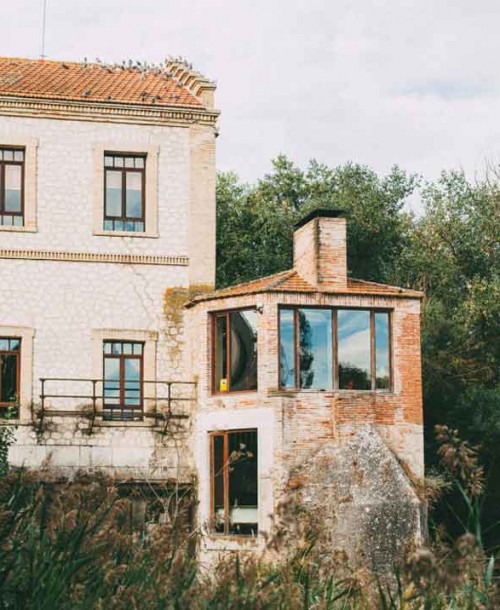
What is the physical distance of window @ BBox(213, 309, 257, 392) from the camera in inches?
1054

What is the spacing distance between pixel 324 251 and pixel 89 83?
24.3ft

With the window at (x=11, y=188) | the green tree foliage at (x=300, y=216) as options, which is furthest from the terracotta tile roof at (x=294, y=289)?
the green tree foliage at (x=300, y=216)

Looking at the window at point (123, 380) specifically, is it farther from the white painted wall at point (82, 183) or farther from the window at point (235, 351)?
the white painted wall at point (82, 183)

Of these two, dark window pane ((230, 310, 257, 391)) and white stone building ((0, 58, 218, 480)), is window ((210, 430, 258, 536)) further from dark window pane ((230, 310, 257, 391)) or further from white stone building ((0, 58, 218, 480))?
white stone building ((0, 58, 218, 480))

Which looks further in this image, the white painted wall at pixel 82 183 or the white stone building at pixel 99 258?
the white painted wall at pixel 82 183

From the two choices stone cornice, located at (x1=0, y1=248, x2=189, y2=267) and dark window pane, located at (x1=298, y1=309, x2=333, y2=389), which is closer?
dark window pane, located at (x1=298, y1=309, x2=333, y2=389)

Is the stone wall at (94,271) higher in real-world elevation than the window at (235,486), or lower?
higher

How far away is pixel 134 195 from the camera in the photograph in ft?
A: 94.4

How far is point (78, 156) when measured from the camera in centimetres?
2864

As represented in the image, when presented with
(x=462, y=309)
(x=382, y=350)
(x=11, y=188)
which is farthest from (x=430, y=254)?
(x=11, y=188)

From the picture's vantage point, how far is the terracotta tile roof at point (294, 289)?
26.5 metres

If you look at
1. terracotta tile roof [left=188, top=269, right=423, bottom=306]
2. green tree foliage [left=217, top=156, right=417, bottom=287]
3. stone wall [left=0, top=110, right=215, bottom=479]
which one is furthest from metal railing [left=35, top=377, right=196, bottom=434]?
green tree foliage [left=217, top=156, right=417, bottom=287]

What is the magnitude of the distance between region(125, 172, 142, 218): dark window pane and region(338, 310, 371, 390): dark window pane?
5.57 m

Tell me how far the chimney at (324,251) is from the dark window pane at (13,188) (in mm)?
6722
